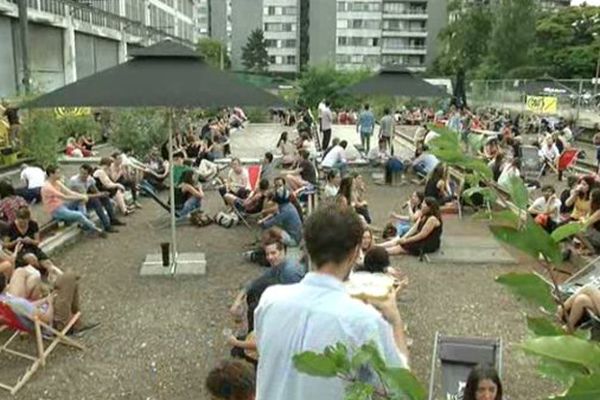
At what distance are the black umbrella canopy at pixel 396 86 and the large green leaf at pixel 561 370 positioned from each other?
14117 millimetres

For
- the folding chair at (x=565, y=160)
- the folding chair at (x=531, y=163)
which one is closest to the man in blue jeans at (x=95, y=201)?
the folding chair at (x=531, y=163)

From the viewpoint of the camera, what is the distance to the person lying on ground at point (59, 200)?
9.61 meters

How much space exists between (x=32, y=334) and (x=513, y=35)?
58.4 metres

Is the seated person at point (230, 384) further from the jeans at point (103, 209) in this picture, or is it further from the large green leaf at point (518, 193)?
the jeans at point (103, 209)

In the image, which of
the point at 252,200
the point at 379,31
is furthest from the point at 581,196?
the point at 379,31

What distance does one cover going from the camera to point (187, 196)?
36.7ft

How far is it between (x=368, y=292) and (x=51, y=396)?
280 centimetres

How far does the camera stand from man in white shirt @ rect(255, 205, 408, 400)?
1714 millimetres

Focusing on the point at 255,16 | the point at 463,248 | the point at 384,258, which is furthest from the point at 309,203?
the point at 255,16

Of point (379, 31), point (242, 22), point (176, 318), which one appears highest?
point (242, 22)

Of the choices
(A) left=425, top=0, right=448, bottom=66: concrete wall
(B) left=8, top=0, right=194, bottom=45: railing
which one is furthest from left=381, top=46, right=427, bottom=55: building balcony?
(B) left=8, top=0, right=194, bottom=45: railing

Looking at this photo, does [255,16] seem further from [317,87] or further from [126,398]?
[126,398]

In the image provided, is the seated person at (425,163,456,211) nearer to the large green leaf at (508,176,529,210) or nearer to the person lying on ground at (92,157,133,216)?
the person lying on ground at (92,157,133,216)

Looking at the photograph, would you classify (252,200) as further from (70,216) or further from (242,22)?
(242,22)
